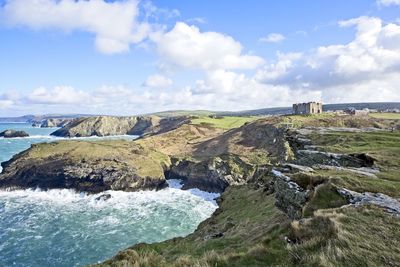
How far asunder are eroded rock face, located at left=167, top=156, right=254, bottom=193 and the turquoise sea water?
147 inches

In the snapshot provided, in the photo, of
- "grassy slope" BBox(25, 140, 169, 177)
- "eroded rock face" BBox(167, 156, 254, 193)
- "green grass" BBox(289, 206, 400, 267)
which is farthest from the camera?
"grassy slope" BBox(25, 140, 169, 177)

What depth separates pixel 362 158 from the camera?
2803cm

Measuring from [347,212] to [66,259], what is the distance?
46.4 m

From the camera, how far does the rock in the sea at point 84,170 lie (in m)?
94.9

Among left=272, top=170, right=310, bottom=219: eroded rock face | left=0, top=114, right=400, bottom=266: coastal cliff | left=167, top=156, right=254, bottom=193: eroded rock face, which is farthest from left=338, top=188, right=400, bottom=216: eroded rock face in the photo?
left=167, top=156, right=254, bottom=193: eroded rock face

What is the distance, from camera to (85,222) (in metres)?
68.4

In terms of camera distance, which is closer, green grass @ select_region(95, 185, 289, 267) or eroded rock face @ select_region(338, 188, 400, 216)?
green grass @ select_region(95, 185, 289, 267)

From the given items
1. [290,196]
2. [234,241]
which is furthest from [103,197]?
[290,196]

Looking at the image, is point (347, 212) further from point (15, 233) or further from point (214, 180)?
point (214, 180)

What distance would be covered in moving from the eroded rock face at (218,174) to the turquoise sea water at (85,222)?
3728 mm

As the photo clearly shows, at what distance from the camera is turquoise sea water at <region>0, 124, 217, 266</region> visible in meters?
53.3

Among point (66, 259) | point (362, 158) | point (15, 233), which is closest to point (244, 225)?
point (362, 158)

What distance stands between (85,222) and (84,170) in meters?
30.3

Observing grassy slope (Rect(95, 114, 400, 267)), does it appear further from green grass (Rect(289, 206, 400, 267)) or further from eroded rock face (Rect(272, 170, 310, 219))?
eroded rock face (Rect(272, 170, 310, 219))
